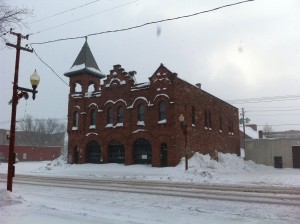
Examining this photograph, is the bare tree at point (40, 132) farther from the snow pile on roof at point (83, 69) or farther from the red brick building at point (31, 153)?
the snow pile on roof at point (83, 69)

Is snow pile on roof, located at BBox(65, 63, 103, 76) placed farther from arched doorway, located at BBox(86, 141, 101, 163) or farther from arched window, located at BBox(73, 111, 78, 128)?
arched doorway, located at BBox(86, 141, 101, 163)

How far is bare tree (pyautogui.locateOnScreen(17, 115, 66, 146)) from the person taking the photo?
379 ft

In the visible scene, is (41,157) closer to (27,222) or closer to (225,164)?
(225,164)

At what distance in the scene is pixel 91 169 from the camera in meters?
33.1

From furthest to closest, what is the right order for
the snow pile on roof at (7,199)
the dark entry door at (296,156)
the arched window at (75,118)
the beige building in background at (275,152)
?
the beige building in background at (275,152), the dark entry door at (296,156), the arched window at (75,118), the snow pile on roof at (7,199)

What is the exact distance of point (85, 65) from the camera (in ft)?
126

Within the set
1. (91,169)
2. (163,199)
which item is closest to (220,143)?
(91,169)

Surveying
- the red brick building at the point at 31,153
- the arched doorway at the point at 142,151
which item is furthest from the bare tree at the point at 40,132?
the arched doorway at the point at 142,151

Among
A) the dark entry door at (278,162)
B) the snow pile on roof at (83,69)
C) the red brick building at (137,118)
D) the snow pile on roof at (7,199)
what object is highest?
the snow pile on roof at (83,69)

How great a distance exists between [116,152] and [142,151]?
3360mm

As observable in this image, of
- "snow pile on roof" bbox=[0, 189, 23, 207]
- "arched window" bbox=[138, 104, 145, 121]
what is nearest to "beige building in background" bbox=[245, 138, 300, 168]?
"arched window" bbox=[138, 104, 145, 121]

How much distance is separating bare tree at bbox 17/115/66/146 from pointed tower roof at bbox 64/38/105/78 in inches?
3102

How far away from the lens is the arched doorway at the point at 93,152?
36.2m

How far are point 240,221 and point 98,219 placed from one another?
3515mm
